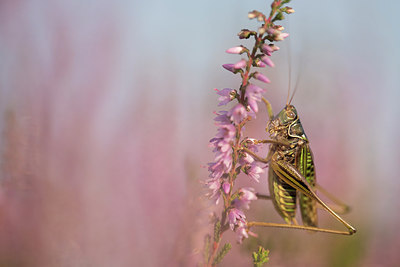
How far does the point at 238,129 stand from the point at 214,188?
0.12m

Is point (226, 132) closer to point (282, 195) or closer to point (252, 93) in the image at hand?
point (252, 93)

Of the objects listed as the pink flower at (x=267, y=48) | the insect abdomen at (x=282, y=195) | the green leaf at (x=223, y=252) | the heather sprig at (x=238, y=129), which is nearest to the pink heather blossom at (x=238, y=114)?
the heather sprig at (x=238, y=129)

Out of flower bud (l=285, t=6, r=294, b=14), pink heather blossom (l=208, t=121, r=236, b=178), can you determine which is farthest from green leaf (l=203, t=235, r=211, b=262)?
flower bud (l=285, t=6, r=294, b=14)

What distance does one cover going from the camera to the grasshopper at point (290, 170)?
87 cm

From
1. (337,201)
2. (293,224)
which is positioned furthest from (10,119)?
(337,201)

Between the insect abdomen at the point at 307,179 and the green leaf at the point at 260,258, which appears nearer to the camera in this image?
the green leaf at the point at 260,258

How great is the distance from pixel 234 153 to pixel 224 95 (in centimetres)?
12

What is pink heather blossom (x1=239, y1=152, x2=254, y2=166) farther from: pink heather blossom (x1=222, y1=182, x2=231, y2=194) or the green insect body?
the green insect body

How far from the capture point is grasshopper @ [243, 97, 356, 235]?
2.85ft

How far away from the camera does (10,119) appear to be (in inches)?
25.0

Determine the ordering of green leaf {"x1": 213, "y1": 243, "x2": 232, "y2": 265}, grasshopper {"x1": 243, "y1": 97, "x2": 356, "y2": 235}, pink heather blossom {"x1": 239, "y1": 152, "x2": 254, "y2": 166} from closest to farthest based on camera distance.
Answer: green leaf {"x1": 213, "y1": 243, "x2": 232, "y2": 265} < pink heather blossom {"x1": 239, "y1": 152, "x2": 254, "y2": 166} < grasshopper {"x1": 243, "y1": 97, "x2": 356, "y2": 235}

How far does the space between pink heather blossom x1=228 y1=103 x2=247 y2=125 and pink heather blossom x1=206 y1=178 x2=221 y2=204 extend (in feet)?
0.39

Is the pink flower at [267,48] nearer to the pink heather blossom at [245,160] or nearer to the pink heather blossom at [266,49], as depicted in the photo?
the pink heather blossom at [266,49]

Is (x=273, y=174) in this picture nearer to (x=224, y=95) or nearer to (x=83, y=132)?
(x=224, y=95)
